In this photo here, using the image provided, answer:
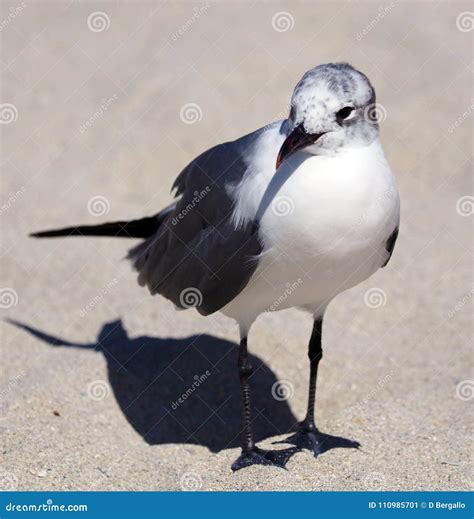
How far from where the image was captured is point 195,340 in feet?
17.2

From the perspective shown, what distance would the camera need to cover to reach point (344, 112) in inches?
131

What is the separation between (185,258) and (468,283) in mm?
2550

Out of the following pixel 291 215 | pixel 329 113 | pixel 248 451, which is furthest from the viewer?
pixel 248 451

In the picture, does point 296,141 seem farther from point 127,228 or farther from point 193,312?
point 193,312

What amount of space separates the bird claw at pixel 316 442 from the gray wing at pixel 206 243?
0.79 meters

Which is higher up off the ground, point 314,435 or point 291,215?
point 291,215

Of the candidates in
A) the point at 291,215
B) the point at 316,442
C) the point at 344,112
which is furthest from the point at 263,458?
the point at 344,112

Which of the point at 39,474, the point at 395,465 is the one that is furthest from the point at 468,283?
the point at 39,474

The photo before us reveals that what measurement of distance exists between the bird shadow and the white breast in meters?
1.23

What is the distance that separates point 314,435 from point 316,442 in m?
0.06

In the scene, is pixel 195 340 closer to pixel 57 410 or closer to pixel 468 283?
pixel 57 410

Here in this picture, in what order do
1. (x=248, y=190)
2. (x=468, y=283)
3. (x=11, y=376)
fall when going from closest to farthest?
(x=248, y=190)
(x=11, y=376)
(x=468, y=283)

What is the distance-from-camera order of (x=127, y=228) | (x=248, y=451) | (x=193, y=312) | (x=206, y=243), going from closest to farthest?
(x=206, y=243) < (x=248, y=451) < (x=127, y=228) < (x=193, y=312)

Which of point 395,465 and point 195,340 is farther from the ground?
point 395,465
